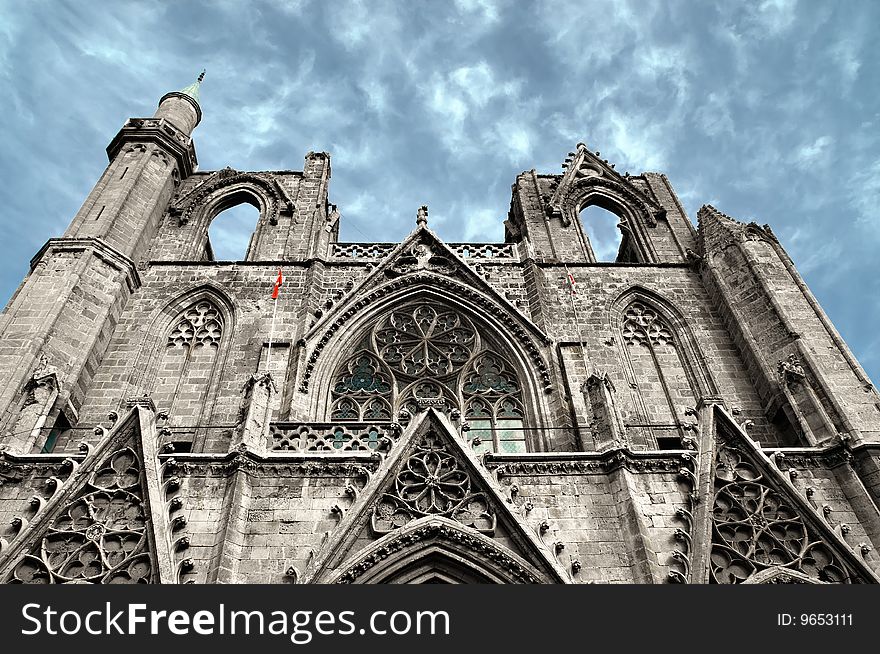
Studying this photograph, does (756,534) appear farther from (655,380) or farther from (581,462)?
(655,380)

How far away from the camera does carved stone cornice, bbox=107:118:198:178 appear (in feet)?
56.9

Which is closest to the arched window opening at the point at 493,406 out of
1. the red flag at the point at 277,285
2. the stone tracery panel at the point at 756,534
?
the stone tracery panel at the point at 756,534

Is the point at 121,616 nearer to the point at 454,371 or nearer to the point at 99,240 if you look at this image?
the point at 454,371

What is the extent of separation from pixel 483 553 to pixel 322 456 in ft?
9.26

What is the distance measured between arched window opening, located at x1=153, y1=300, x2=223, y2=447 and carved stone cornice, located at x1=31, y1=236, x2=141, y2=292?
58.9 inches

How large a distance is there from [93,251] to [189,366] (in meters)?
3.22

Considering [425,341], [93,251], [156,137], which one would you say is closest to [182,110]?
[156,137]

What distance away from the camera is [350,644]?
7055 millimetres

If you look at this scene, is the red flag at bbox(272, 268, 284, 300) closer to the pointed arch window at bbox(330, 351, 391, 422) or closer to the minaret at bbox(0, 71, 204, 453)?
the pointed arch window at bbox(330, 351, 391, 422)

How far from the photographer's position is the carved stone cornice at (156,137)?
1734 centimetres

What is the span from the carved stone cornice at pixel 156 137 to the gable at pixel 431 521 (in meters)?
12.2

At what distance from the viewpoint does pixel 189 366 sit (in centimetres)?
1334

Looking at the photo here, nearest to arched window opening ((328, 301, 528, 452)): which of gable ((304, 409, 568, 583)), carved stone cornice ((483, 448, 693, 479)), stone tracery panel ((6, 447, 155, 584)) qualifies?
carved stone cornice ((483, 448, 693, 479))

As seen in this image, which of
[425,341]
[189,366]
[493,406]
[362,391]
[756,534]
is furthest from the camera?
[425,341]
